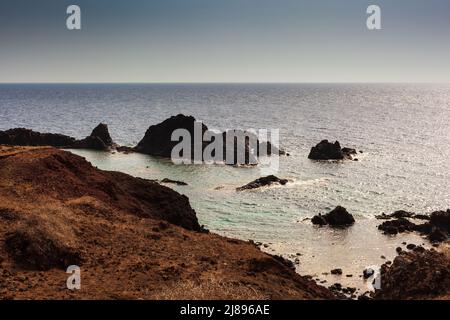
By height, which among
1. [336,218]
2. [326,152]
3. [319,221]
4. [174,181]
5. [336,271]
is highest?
[326,152]

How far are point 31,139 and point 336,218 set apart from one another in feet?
256

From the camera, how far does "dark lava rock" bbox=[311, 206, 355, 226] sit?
54312mm

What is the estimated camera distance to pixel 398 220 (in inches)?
2143

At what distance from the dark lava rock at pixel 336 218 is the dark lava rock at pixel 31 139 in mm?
72104

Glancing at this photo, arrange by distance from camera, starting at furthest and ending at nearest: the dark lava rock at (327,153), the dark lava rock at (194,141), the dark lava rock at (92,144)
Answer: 1. the dark lava rock at (92,144)
2. the dark lava rock at (194,141)
3. the dark lava rock at (327,153)

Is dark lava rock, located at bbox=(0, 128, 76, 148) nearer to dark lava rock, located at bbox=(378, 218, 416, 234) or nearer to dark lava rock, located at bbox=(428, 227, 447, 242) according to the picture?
dark lava rock, located at bbox=(378, 218, 416, 234)

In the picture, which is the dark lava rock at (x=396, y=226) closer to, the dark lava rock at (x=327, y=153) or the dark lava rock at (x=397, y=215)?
the dark lava rock at (x=397, y=215)

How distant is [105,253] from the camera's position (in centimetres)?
2306

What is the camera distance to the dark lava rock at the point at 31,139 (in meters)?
104

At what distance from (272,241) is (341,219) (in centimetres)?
1065

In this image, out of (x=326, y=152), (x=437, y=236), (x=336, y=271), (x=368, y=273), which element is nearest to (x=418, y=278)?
(x=368, y=273)

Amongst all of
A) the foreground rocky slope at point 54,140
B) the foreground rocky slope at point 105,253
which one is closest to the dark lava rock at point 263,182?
the foreground rocky slope at point 105,253

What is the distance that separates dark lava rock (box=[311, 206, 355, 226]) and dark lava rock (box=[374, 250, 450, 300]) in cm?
2904

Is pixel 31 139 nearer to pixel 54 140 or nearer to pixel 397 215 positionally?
pixel 54 140
